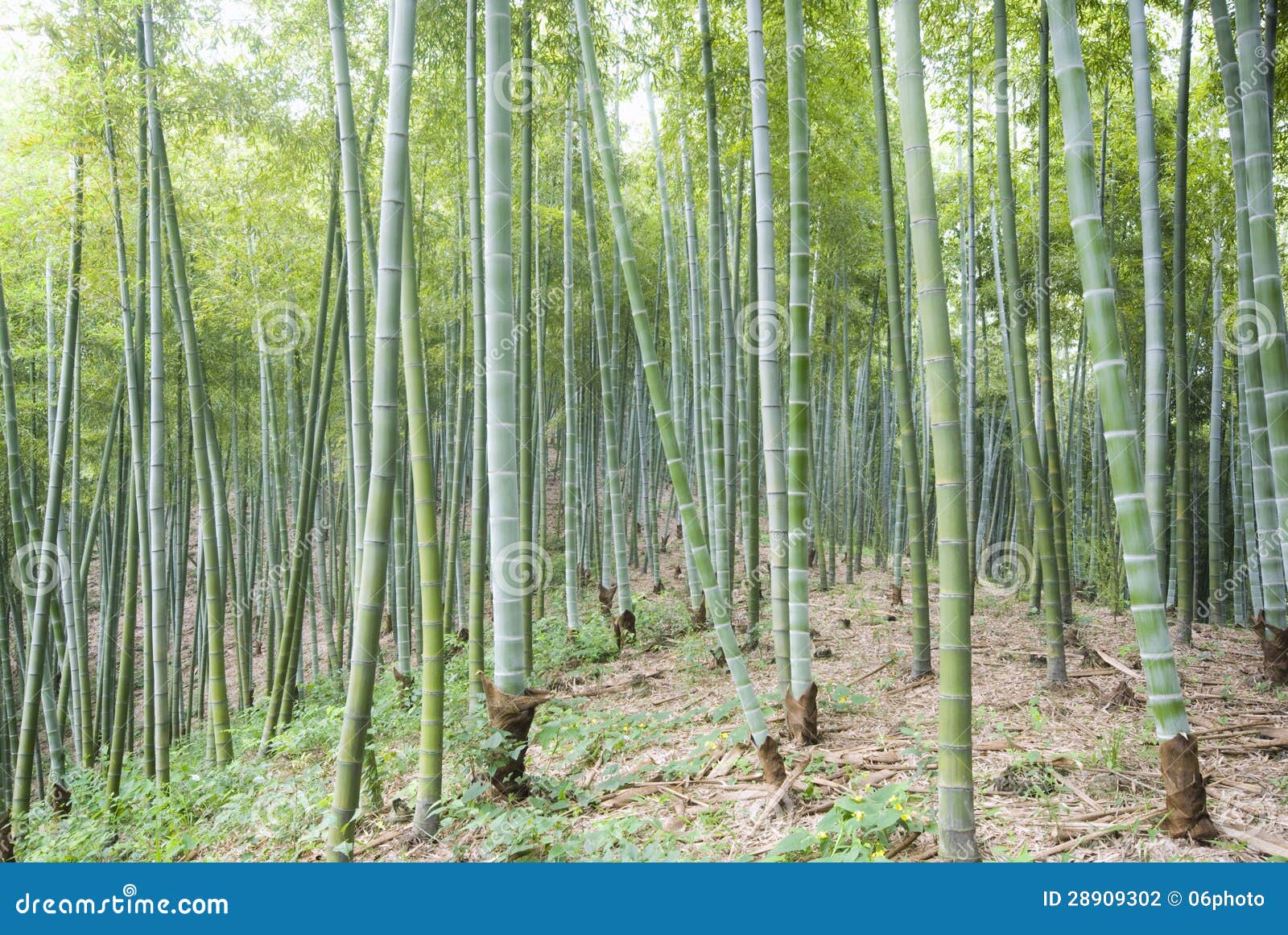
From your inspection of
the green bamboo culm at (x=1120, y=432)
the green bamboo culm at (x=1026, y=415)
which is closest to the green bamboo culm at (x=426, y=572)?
the green bamboo culm at (x=1120, y=432)

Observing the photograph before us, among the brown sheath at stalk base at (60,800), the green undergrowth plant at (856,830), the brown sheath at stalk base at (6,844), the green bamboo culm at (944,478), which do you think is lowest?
the brown sheath at stalk base at (6,844)

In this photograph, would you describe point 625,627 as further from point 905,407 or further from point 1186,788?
point 1186,788

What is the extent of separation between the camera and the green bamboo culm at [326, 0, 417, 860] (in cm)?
201

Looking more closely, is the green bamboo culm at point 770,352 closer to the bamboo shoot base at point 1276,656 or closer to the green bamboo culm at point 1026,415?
the green bamboo culm at point 1026,415

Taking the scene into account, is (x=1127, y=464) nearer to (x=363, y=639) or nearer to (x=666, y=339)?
(x=363, y=639)

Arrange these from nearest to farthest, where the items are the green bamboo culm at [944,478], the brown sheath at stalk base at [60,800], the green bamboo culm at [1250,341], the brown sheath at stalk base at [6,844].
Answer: the green bamboo culm at [944,478], the green bamboo culm at [1250,341], the brown sheath at stalk base at [6,844], the brown sheath at stalk base at [60,800]

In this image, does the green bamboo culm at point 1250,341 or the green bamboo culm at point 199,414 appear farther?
the green bamboo culm at point 199,414

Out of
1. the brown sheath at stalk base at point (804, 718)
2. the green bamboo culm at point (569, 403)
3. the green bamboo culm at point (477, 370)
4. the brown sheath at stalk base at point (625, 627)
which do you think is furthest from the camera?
the brown sheath at stalk base at point (625, 627)

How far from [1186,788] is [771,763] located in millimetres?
1072

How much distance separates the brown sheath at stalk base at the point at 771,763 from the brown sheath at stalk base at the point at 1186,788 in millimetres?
1007

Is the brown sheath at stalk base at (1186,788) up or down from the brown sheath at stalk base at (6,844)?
up

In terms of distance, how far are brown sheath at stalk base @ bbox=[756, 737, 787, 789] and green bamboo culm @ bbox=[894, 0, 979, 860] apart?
784mm

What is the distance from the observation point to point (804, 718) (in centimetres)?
278

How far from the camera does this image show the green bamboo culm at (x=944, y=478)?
1602 millimetres
